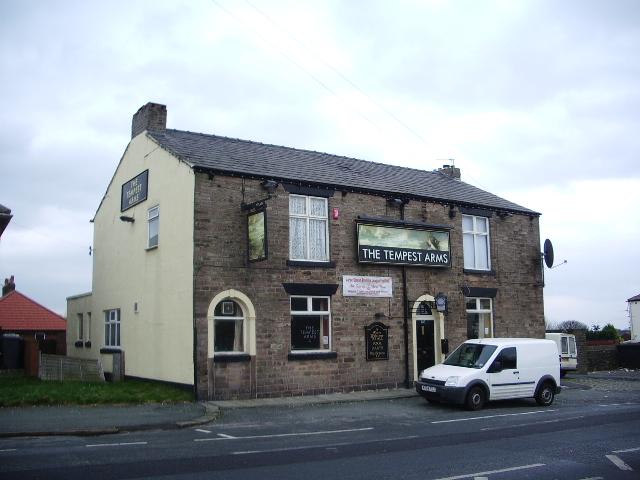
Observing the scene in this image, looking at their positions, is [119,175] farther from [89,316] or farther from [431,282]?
[431,282]

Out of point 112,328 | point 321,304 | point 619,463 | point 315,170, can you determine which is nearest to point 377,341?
point 321,304

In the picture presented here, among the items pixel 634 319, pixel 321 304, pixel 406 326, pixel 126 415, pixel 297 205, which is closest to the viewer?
pixel 126 415

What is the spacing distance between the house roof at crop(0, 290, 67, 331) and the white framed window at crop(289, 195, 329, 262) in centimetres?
2509

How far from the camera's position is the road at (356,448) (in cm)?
789

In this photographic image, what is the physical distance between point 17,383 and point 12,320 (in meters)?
20.9

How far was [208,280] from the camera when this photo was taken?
16156mm

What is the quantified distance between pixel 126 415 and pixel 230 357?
141 inches

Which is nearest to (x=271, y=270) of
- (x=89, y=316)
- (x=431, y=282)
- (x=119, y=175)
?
(x=431, y=282)

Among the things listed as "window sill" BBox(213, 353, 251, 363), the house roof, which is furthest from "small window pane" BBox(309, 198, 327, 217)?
the house roof

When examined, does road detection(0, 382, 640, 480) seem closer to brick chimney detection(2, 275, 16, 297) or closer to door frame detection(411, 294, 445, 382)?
door frame detection(411, 294, 445, 382)

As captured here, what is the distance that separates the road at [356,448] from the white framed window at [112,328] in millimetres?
8438

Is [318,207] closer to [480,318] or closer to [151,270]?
[151,270]

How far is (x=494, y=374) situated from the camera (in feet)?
49.9

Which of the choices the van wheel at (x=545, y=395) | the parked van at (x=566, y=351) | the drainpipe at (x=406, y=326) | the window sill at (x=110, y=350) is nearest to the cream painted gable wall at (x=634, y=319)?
the parked van at (x=566, y=351)
